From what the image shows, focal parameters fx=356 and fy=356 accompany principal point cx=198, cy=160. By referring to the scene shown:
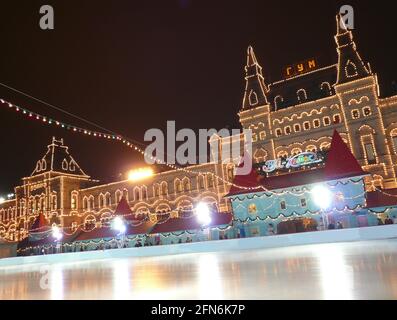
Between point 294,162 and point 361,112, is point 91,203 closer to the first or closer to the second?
point 294,162

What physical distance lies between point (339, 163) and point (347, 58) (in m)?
16.3

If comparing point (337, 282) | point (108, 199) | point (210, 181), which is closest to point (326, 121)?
point (210, 181)

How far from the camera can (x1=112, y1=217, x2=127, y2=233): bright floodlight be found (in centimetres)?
3475

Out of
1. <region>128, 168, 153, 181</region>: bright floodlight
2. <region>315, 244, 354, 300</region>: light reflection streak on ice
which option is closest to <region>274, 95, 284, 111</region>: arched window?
<region>128, 168, 153, 181</region>: bright floodlight

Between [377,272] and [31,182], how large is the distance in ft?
182

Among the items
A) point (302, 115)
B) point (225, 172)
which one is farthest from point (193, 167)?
point (302, 115)

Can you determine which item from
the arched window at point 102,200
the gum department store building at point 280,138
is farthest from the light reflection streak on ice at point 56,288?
the arched window at point 102,200

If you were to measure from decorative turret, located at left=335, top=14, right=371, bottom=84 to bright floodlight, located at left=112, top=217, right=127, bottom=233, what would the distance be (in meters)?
25.5

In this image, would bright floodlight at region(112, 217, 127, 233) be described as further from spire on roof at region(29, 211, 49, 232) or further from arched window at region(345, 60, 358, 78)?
arched window at region(345, 60, 358, 78)

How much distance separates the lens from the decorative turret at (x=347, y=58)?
34800mm

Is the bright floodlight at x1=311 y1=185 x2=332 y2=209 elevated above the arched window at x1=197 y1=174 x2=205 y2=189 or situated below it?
below

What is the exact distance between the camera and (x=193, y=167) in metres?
40.6

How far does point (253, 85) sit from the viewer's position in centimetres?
4134
